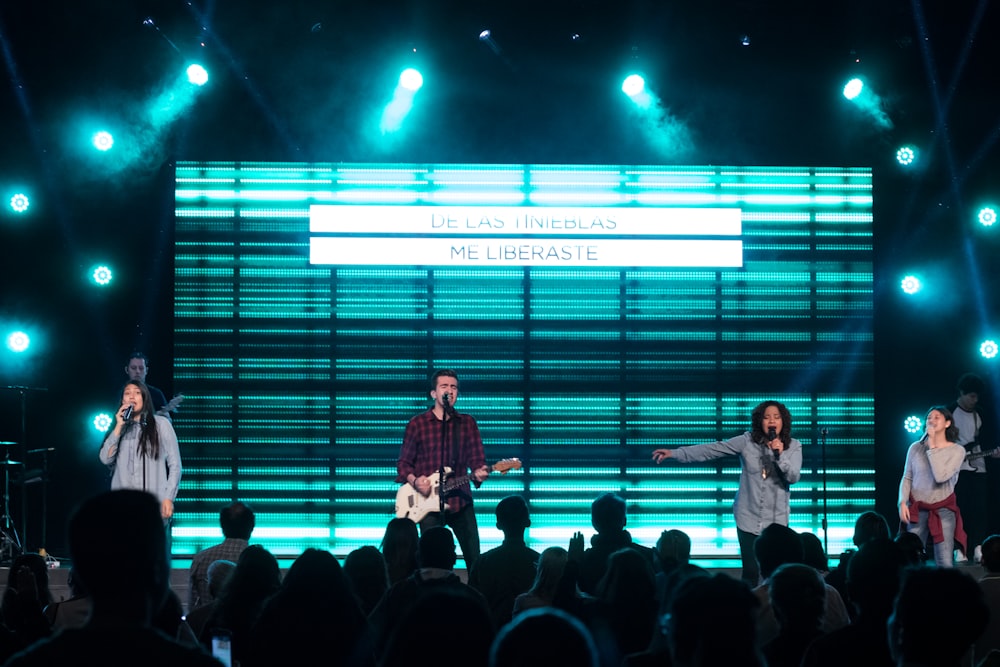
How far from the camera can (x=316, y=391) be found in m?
9.27

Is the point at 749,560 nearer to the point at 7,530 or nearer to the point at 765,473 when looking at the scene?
the point at 765,473

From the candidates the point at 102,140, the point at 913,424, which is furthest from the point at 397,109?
the point at 913,424

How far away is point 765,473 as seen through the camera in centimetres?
722

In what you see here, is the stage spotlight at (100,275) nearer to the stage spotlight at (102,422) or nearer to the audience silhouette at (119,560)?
the stage spotlight at (102,422)

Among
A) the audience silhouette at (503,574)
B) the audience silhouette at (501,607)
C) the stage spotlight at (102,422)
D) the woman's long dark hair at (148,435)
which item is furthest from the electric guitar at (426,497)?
the stage spotlight at (102,422)

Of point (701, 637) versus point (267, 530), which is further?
point (267, 530)

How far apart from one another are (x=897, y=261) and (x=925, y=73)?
1.62 meters

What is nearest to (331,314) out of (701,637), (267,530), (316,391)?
(316,391)

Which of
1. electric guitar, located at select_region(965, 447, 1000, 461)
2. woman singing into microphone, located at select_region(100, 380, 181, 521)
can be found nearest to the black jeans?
electric guitar, located at select_region(965, 447, 1000, 461)

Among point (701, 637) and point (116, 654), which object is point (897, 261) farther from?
point (116, 654)

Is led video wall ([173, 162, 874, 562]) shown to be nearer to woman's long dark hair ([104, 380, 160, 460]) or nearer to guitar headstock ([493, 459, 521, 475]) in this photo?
guitar headstock ([493, 459, 521, 475])

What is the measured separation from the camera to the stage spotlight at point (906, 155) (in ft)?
31.1

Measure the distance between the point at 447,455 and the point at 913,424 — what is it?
14.2 ft

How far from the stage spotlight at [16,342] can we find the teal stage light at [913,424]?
735 centimetres
